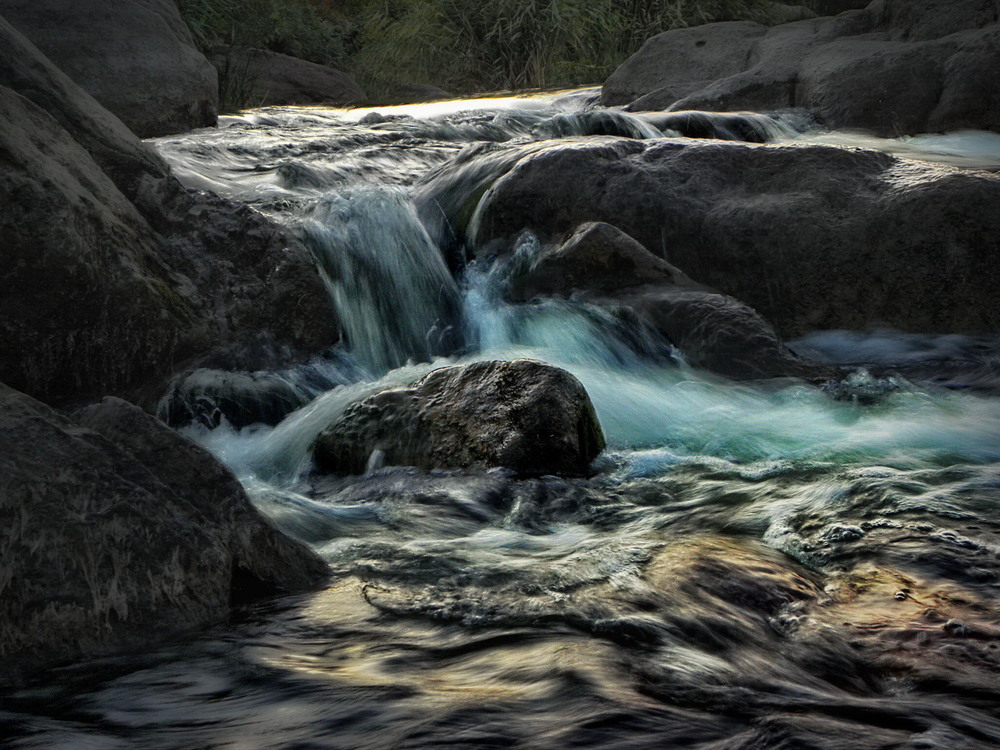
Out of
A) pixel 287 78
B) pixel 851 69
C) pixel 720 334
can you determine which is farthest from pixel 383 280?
pixel 287 78

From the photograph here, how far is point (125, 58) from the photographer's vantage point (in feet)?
27.5

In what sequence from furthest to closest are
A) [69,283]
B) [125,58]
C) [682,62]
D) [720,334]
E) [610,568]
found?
1. [682,62]
2. [125,58]
3. [720,334]
4. [69,283]
5. [610,568]

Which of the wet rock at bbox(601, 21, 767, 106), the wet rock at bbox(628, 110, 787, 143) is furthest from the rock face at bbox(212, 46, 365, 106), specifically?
the wet rock at bbox(628, 110, 787, 143)

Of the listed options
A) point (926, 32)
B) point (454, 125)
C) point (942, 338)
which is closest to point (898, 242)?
point (942, 338)

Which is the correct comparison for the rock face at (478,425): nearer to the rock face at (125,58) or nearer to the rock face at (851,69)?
the rock face at (125,58)

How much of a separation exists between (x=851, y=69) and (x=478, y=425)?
316 inches

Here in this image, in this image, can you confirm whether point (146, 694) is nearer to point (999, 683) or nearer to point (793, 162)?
point (999, 683)

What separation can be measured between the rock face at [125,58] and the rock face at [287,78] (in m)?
5.96

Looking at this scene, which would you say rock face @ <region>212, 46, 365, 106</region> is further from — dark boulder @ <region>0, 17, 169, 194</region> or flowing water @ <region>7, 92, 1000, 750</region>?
flowing water @ <region>7, 92, 1000, 750</region>

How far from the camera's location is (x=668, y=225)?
605 centimetres

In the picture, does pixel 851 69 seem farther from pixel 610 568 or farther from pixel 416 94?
pixel 610 568

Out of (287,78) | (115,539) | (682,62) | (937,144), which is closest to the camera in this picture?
(115,539)

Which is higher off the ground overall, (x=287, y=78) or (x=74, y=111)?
(x=287, y=78)

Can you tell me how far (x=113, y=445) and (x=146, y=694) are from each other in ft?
2.55
